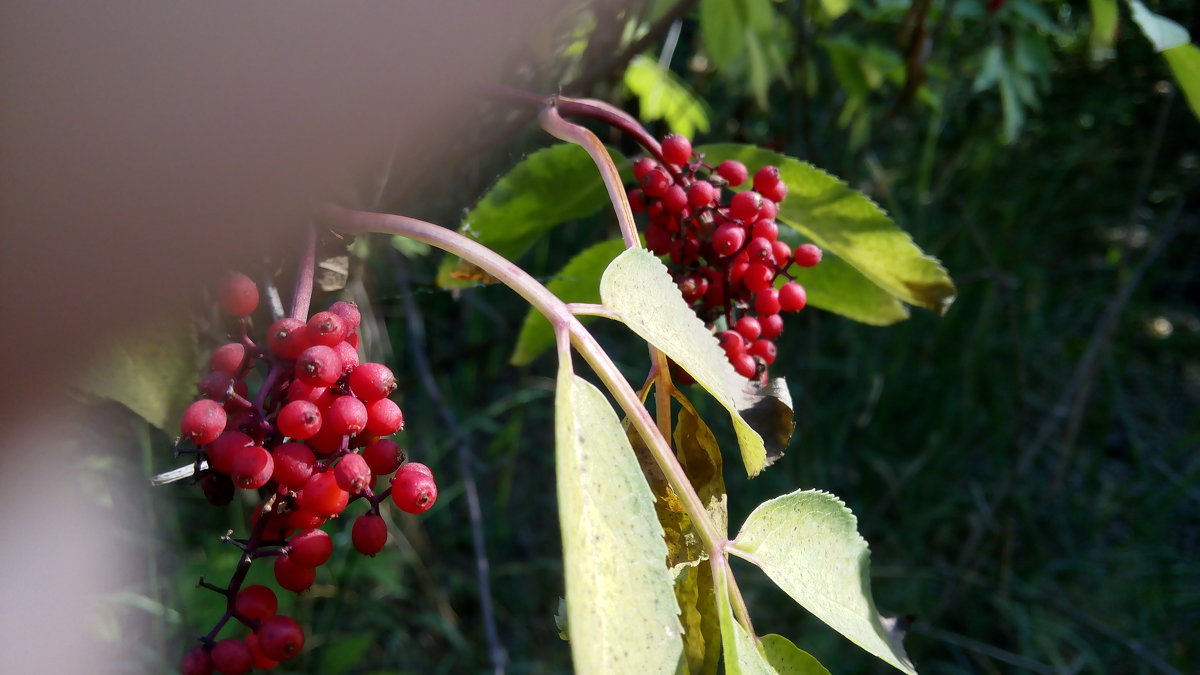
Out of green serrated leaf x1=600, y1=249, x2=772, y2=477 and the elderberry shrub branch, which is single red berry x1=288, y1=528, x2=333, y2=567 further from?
green serrated leaf x1=600, y1=249, x2=772, y2=477

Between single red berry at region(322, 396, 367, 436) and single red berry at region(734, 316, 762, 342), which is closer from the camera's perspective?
single red berry at region(322, 396, 367, 436)

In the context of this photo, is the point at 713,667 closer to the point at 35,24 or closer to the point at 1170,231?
the point at 35,24

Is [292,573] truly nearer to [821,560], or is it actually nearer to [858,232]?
[821,560]

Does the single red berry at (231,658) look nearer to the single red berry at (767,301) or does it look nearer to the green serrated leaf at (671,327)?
the green serrated leaf at (671,327)

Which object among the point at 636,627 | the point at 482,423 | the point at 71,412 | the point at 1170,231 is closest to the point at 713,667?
the point at 636,627

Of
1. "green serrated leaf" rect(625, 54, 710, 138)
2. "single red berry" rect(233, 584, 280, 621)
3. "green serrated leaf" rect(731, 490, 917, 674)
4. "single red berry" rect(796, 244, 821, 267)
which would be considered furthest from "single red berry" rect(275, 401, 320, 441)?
"green serrated leaf" rect(625, 54, 710, 138)
